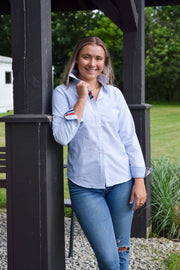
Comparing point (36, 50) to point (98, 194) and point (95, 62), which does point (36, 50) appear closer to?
point (95, 62)

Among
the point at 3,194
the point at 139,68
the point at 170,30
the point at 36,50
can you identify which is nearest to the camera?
the point at 36,50

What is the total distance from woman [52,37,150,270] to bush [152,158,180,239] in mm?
2150

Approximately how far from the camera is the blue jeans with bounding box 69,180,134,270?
2.22 metres

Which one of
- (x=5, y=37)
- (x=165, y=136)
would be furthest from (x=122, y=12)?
(x=5, y=37)

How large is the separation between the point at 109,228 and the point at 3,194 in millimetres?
4808

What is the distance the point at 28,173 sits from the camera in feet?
7.09

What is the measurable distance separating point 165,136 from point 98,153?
1358cm

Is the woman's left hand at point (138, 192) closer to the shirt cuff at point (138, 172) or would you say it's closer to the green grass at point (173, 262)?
the shirt cuff at point (138, 172)

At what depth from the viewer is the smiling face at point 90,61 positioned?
7.61ft

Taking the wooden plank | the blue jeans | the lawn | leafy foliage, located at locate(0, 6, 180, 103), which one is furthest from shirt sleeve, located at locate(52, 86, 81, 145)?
leafy foliage, located at locate(0, 6, 180, 103)

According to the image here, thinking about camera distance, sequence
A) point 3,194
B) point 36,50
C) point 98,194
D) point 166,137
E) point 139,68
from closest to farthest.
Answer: point 36,50 < point 98,194 < point 139,68 < point 3,194 < point 166,137

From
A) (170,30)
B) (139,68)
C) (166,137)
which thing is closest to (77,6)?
(139,68)

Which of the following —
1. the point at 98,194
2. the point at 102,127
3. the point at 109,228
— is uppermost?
the point at 102,127

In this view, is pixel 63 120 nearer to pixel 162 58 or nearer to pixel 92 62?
pixel 92 62
